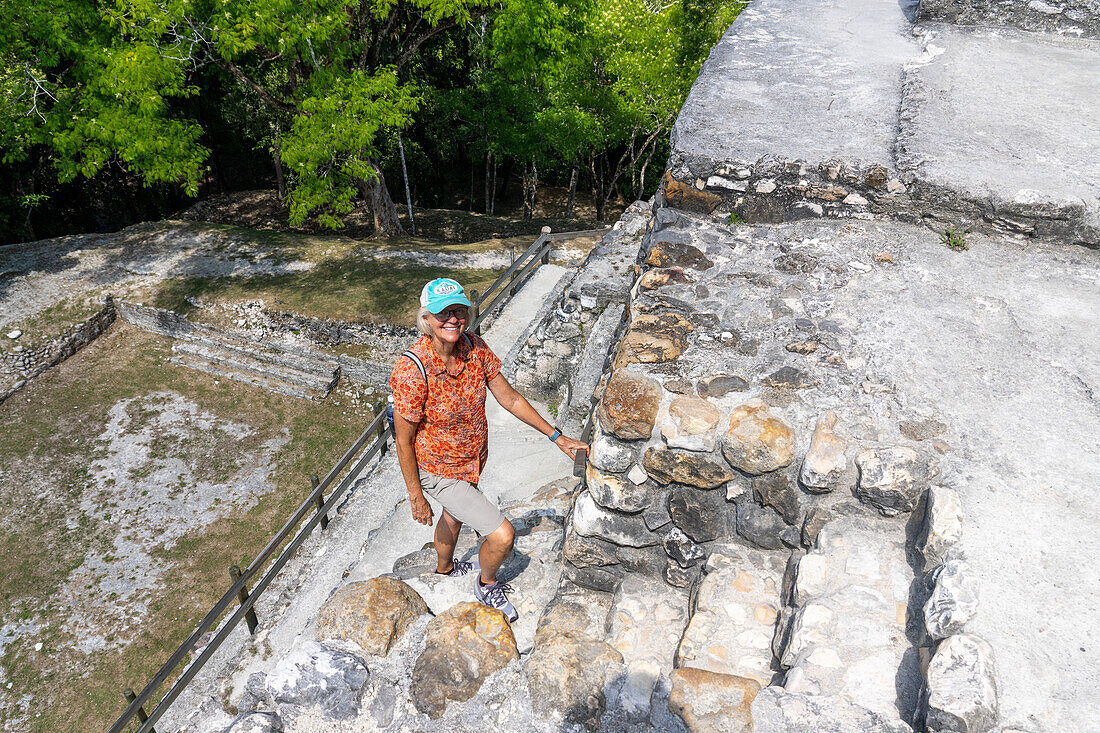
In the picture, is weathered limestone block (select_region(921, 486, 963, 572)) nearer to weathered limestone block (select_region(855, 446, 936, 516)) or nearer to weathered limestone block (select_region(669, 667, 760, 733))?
weathered limestone block (select_region(855, 446, 936, 516))

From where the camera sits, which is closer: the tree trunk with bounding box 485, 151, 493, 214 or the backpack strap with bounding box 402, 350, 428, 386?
the backpack strap with bounding box 402, 350, 428, 386

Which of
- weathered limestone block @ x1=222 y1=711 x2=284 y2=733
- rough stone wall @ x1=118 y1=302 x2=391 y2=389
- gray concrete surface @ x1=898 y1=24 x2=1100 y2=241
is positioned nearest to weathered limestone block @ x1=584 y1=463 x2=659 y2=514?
weathered limestone block @ x1=222 y1=711 x2=284 y2=733

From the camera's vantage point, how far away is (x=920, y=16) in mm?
6133

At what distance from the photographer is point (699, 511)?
2.96 metres

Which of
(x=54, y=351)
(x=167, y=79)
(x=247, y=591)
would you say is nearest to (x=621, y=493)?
(x=247, y=591)

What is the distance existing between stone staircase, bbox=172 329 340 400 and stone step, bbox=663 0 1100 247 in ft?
26.4

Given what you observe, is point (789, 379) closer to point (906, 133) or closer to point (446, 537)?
Answer: point (446, 537)

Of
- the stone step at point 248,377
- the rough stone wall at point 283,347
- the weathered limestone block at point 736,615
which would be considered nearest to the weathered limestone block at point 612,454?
the weathered limestone block at point 736,615

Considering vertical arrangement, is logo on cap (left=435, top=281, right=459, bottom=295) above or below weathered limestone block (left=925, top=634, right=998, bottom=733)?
above

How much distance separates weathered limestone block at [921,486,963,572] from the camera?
92.2 inches

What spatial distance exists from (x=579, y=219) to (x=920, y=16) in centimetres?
1415

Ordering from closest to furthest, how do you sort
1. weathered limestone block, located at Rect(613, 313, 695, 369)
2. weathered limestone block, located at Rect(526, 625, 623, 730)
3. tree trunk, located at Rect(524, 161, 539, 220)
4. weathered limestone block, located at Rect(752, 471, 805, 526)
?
weathered limestone block, located at Rect(526, 625, 623, 730) < weathered limestone block, located at Rect(752, 471, 805, 526) < weathered limestone block, located at Rect(613, 313, 695, 369) < tree trunk, located at Rect(524, 161, 539, 220)

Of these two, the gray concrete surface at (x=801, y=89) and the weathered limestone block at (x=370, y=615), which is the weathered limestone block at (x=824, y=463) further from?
the gray concrete surface at (x=801, y=89)

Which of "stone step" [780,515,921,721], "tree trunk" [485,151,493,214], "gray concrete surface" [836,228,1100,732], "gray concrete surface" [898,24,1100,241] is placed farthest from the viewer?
"tree trunk" [485,151,493,214]
